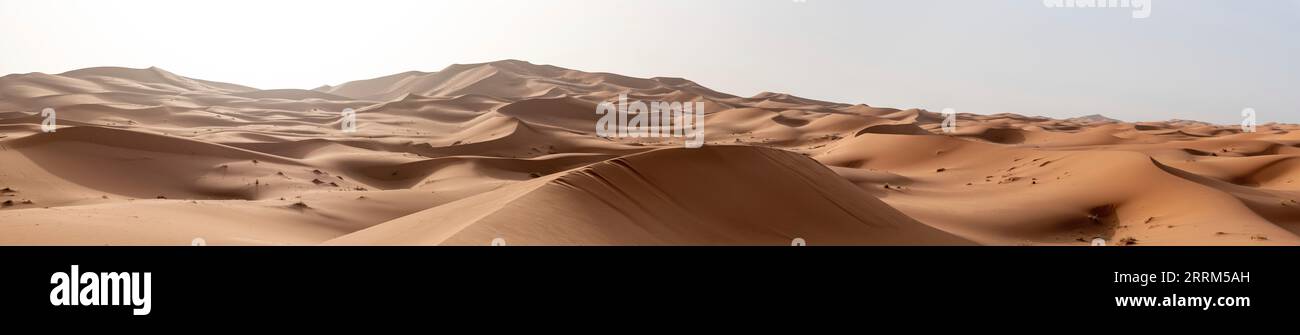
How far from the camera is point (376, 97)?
62.7 m

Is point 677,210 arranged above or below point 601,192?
below

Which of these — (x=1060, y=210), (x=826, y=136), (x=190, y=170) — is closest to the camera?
(x=1060, y=210)

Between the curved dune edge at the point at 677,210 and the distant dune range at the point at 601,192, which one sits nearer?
the curved dune edge at the point at 677,210

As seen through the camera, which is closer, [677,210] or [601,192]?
[601,192]

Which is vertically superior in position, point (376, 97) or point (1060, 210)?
point (376, 97)

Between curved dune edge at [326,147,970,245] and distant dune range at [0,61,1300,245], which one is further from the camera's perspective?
distant dune range at [0,61,1300,245]

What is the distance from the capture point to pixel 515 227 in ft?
15.8
